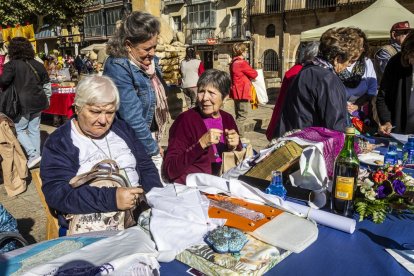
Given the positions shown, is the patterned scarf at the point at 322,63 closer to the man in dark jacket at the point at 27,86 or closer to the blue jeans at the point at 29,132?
the man in dark jacket at the point at 27,86

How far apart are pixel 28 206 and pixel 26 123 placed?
5.00ft

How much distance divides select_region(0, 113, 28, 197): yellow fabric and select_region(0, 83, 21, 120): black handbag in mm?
665

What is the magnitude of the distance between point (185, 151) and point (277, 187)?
2.19ft

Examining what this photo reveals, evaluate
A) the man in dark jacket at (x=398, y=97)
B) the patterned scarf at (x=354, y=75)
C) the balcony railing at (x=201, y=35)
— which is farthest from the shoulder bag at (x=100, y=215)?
the balcony railing at (x=201, y=35)

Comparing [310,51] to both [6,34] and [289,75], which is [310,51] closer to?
[289,75]

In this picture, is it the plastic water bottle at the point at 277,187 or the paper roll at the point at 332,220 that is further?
the plastic water bottle at the point at 277,187

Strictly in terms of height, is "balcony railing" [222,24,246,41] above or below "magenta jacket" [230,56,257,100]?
above

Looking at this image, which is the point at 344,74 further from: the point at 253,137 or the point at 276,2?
the point at 276,2

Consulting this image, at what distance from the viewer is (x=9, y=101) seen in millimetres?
4711

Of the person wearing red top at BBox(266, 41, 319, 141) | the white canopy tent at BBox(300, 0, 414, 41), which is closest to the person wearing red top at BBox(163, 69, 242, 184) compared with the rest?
the person wearing red top at BBox(266, 41, 319, 141)

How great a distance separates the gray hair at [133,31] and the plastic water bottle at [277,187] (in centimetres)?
130

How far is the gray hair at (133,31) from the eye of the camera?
244 cm

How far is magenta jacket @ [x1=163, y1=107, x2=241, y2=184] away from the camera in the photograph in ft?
7.37

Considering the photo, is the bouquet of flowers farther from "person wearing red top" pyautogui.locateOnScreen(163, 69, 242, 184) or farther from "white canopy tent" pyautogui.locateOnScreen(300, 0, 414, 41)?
"white canopy tent" pyautogui.locateOnScreen(300, 0, 414, 41)
